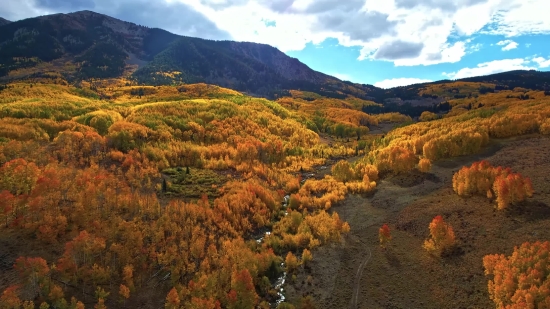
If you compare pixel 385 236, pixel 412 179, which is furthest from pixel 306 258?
pixel 412 179

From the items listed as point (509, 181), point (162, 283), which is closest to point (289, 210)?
point (162, 283)

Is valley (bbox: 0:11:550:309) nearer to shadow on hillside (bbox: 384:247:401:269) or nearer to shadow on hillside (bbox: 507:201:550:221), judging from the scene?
shadow on hillside (bbox: 507:201:550:221)

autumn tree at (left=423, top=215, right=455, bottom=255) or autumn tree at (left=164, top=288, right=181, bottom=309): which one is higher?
autumn tree at (left=423, top=215, right=455, bottom=255)

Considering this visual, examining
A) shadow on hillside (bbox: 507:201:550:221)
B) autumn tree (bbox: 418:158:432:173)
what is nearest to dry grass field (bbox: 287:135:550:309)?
shadow on hillside (bbox: 507:201:550:221)

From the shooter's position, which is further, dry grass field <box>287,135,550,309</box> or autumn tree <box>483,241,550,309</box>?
dry grass field <box>287,135,550,309</box>

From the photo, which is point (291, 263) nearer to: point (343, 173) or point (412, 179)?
point (412, 179)

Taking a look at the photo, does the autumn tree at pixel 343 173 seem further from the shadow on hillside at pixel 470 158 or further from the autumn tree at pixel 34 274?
the autumn tree at pixel 34 274

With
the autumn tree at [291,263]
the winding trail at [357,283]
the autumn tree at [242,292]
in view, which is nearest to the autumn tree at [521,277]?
the winding trail at [357,283]
